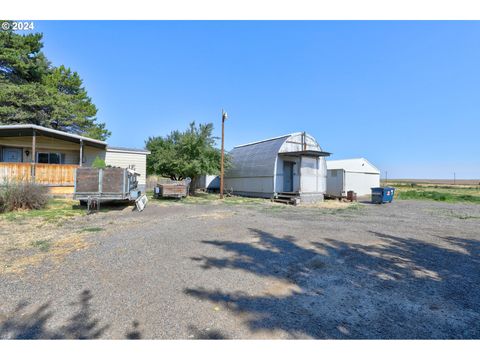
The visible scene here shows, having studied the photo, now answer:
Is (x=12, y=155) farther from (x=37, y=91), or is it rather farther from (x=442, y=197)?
(x=442, y=197)

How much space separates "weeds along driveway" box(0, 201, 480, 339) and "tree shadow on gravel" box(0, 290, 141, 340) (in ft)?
0.04

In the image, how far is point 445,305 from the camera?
9.66 ft

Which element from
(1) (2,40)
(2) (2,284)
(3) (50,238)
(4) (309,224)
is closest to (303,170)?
(4) (309,224)

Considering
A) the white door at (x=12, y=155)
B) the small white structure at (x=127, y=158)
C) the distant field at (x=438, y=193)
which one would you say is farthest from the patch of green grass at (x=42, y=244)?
the distant field at (x=438, y=193)

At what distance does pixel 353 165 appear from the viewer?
81.6 ft

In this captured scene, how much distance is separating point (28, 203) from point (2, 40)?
720 inches

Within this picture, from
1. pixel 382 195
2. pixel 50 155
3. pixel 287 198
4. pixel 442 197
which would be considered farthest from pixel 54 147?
pixel 442 197

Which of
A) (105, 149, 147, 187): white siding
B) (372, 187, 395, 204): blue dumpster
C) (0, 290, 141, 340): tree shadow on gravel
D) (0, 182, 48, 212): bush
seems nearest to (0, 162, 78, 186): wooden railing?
(105, 149, 147, 187): white siding

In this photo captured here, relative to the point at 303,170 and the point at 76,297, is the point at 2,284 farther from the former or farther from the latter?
the point at 303,170

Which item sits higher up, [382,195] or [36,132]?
[36,132]

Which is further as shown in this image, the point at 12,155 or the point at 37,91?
the point at 37,91

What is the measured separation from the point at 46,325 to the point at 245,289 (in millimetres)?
2218

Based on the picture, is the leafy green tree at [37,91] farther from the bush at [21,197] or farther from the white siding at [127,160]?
the bush at [21,197]

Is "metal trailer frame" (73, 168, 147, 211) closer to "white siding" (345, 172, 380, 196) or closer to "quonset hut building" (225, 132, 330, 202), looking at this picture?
"quonset hut building" (225, 132, 330, 202)
